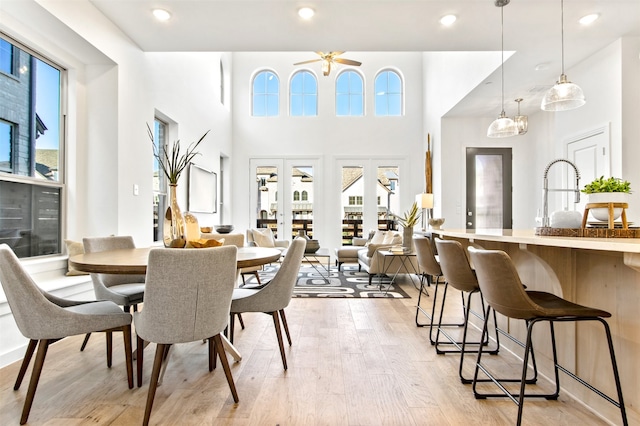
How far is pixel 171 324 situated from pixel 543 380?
85.1 inches

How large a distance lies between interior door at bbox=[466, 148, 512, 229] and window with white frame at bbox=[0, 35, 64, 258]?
19.9 feet

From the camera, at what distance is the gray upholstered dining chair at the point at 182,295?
1.62 metres

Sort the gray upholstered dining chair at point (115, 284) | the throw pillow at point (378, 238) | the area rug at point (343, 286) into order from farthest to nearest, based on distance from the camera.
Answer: the throw pillow at point (378, 238) < the area rug at point (343, 286) < the gray upholstered dining chair at point (115, 284)

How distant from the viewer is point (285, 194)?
806 centimetres

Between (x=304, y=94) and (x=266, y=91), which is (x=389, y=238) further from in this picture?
(x=266, y=91)

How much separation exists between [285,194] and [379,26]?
195 inches

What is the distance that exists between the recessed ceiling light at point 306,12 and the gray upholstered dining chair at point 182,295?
2481 millimetres

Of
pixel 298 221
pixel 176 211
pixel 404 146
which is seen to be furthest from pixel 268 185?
pixel 176 211

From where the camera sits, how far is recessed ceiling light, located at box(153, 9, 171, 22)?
322 cm

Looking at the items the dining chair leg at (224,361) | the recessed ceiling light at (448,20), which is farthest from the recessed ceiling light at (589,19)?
the dining chair leg at (224,361)

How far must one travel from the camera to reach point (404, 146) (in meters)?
7.94

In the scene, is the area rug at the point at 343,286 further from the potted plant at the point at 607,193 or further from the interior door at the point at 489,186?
the potted plant at the point at 607,193

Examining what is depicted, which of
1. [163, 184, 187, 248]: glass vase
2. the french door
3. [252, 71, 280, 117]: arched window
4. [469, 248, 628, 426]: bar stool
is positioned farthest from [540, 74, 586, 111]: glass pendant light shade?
[252, 71, 280, 117]: arched window

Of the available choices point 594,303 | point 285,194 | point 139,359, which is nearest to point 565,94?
point 594,303
